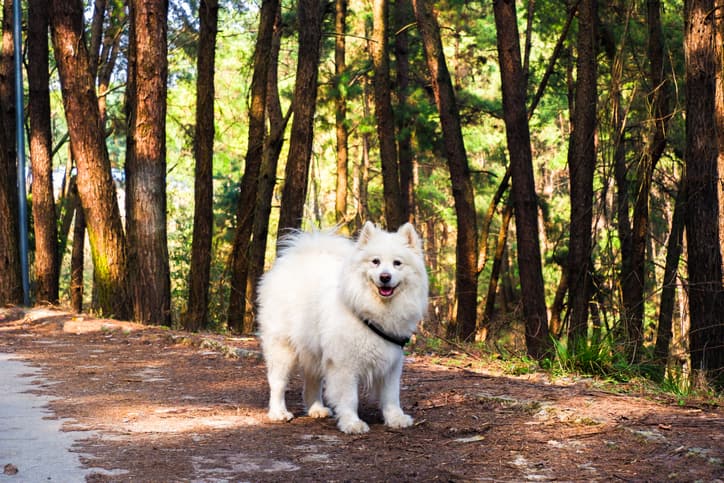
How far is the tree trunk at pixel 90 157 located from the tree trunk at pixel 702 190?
10.3 metres

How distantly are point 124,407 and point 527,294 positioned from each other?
676 cm

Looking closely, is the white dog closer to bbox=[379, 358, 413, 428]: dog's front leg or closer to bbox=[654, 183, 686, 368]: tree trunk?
bbox=[379, 358, 413, 428]: dog's front leg

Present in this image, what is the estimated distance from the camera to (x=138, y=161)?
1446 centimetres

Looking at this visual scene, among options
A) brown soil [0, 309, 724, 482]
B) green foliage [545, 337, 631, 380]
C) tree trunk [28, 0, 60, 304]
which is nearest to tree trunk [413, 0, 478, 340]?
brown soil [0, 309, 724, 482]

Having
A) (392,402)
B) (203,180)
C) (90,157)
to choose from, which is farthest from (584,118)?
(392,402)

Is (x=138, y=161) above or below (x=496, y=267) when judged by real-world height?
above

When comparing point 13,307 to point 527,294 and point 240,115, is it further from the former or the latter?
point 240,115

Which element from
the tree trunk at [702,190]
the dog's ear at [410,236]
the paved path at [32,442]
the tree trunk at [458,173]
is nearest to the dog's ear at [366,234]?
the dog's ear at [410,236]

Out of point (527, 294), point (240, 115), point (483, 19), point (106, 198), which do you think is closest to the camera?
point (527, 294)

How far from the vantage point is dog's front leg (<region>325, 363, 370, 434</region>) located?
6.49 metres

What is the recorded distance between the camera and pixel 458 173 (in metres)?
18.1

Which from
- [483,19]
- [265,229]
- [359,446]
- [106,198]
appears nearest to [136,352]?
[106,198]

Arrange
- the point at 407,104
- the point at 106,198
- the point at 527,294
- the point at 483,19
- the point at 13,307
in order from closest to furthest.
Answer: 1. the point at 527,294
2. the point at 106,198
3. the point at 13,307
4. the point at 407,104
5. the point at 483,19

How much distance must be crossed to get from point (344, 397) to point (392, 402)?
0.41 metres
